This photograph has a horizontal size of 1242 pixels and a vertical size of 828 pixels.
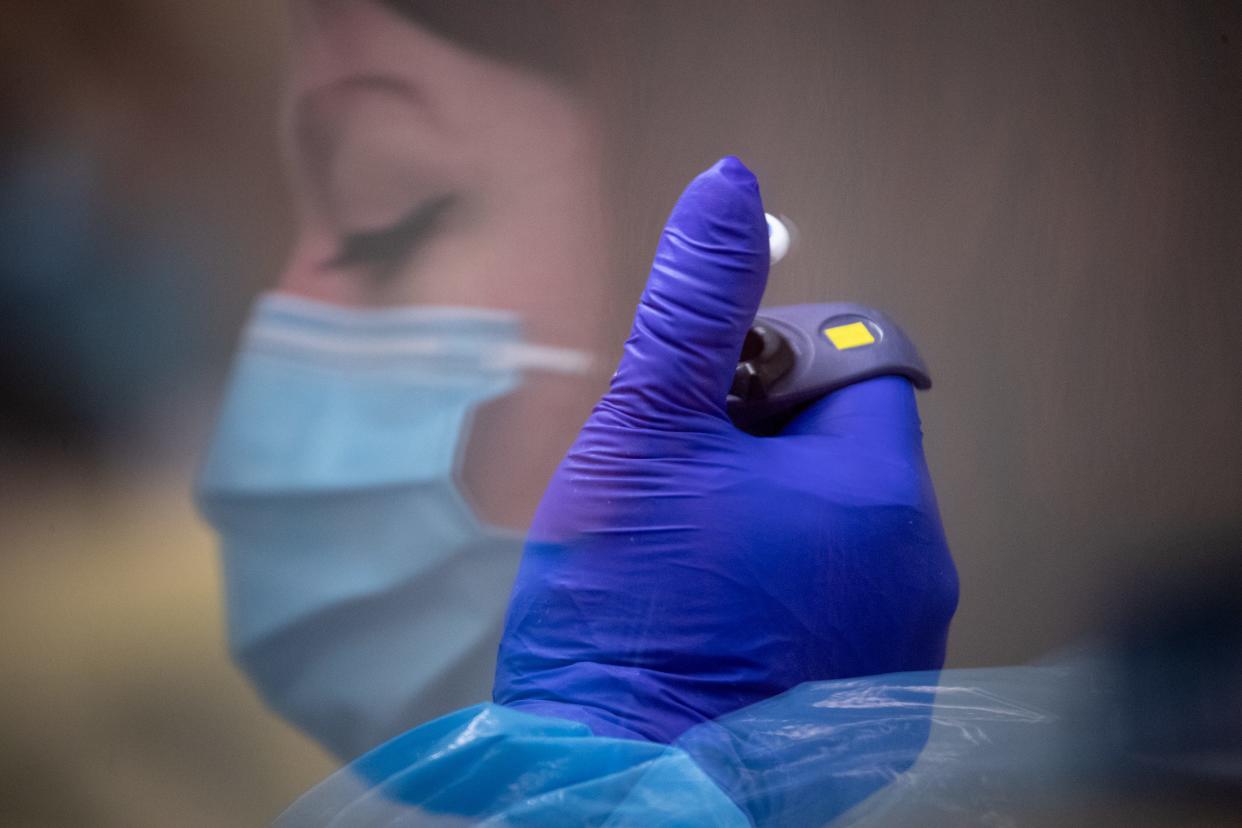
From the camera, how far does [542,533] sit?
26.6 inches

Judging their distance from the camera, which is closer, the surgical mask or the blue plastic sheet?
the blue plastic sheet

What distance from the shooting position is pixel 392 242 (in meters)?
0.92

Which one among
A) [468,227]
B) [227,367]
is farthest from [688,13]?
[227,367]

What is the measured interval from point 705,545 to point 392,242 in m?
0.46

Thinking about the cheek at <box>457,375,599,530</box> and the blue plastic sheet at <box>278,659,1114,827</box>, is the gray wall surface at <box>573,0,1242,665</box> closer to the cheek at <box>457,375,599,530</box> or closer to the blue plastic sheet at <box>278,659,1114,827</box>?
the cheek at <box>457,375,599,530</box>

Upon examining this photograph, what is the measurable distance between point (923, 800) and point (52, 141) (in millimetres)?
825

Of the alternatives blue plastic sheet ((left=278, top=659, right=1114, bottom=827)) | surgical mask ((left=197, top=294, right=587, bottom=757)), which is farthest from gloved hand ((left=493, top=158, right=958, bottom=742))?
surgical mask ((left=197, top=294, right=587, bottom=757))

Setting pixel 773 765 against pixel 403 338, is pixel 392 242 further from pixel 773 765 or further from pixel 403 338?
pixel 773 765

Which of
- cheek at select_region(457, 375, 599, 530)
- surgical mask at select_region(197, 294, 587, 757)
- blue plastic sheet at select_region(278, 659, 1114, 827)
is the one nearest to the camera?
blue plastic sheet at select_region(278, 659, 1114, 827)

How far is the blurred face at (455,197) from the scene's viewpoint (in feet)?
2.95

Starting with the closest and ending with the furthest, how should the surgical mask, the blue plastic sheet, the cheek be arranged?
the blue plastic sheet < the surgical mask < the cheek

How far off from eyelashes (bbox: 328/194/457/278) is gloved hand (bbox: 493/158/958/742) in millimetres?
318

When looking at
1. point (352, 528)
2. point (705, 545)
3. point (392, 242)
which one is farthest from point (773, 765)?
point (392, 242)

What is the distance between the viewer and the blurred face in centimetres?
90
